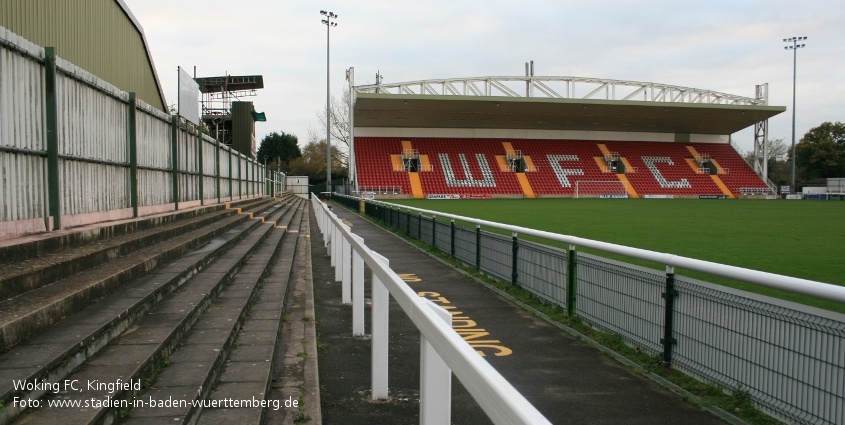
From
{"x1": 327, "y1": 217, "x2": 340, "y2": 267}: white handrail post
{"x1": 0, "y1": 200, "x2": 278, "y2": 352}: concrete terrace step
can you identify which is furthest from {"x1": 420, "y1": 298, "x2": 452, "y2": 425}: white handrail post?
{"x1": 327, "y1": 217, "x2": 340, "y2": 267}: white handrail post

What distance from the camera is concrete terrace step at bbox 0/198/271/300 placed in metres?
3.50

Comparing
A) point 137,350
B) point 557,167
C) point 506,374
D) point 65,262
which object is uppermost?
point 557,167

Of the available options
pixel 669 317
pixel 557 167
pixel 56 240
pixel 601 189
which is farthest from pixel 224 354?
pixel 557 167

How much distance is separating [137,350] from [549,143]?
55484mm

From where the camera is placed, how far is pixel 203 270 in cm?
641

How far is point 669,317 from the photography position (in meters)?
4.66

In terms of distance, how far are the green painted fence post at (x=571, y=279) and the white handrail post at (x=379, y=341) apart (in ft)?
9.60

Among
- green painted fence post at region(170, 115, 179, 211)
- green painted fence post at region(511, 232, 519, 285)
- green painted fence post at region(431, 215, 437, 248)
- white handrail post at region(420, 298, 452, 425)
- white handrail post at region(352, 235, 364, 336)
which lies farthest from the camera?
green painted fence post at region(431, 215, 437, 248)

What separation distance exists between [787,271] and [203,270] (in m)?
8.82

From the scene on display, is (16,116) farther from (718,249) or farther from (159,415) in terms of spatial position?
(718,249)

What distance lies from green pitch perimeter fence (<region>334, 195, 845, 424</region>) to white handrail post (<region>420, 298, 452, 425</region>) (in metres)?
2.15

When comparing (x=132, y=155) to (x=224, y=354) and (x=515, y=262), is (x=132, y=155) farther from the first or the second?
(x=515, y=262)

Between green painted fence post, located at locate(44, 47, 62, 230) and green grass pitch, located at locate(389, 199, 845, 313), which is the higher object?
green painted fence post, located at locate(44, 47, 62, 230)

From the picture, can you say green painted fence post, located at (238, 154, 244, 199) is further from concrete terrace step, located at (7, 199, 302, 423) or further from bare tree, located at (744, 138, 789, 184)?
bare tree, located at (744, 138, 789, 184)
